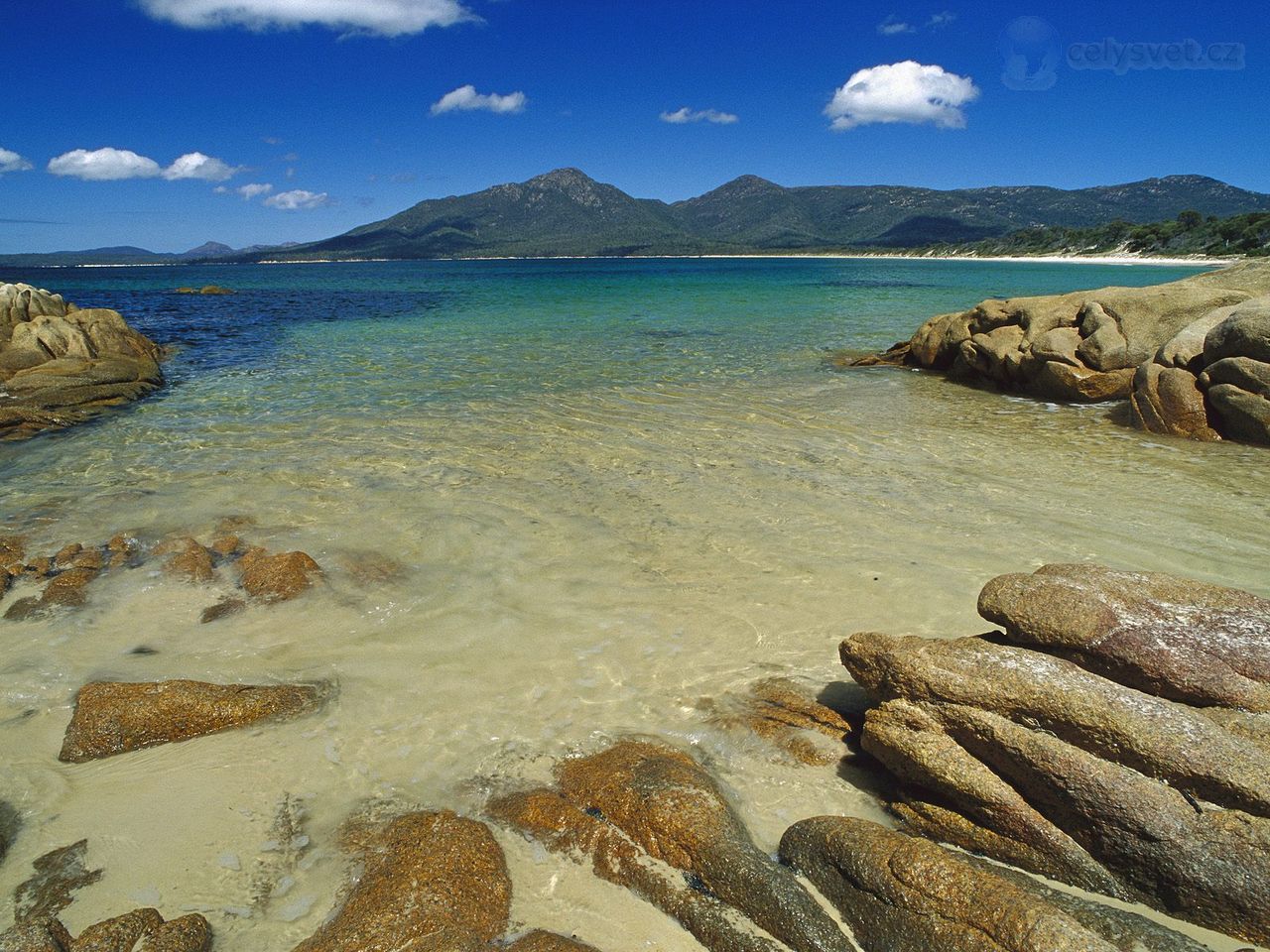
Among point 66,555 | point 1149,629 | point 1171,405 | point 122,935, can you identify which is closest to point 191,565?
point 66,555

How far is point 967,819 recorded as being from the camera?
3.11 meters

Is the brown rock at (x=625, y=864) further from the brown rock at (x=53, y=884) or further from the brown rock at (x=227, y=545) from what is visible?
the brown rock at (x=227, y=545)

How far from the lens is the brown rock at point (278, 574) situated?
565cm

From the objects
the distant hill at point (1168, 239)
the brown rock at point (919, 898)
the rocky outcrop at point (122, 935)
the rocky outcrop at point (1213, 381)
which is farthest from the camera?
the distant hill at point (1168, 239)

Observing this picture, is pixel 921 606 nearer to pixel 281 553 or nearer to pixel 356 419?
pixel 281 553

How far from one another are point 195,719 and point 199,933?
1596mm

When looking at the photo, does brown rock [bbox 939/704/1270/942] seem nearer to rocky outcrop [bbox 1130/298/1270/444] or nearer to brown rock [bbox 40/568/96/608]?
brown rock [bbox 40/568/96/608]

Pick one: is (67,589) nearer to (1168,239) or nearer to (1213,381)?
(1213,381)

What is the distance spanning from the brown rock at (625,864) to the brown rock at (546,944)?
33 cm

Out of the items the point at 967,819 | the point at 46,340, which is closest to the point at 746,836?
the point at 967,819

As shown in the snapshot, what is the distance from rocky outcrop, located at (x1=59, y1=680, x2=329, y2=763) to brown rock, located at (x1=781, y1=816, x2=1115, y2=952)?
299cm

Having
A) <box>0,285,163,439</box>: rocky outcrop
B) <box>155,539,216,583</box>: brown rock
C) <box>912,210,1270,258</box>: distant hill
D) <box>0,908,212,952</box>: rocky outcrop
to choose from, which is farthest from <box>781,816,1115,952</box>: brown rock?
<box>912,210,1270,258</box>: distant hill

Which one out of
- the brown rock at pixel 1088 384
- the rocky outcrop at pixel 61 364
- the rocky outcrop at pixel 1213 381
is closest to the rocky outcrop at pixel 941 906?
the rocky outcrop at pixel 1213 381

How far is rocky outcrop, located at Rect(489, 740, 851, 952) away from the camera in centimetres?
265
